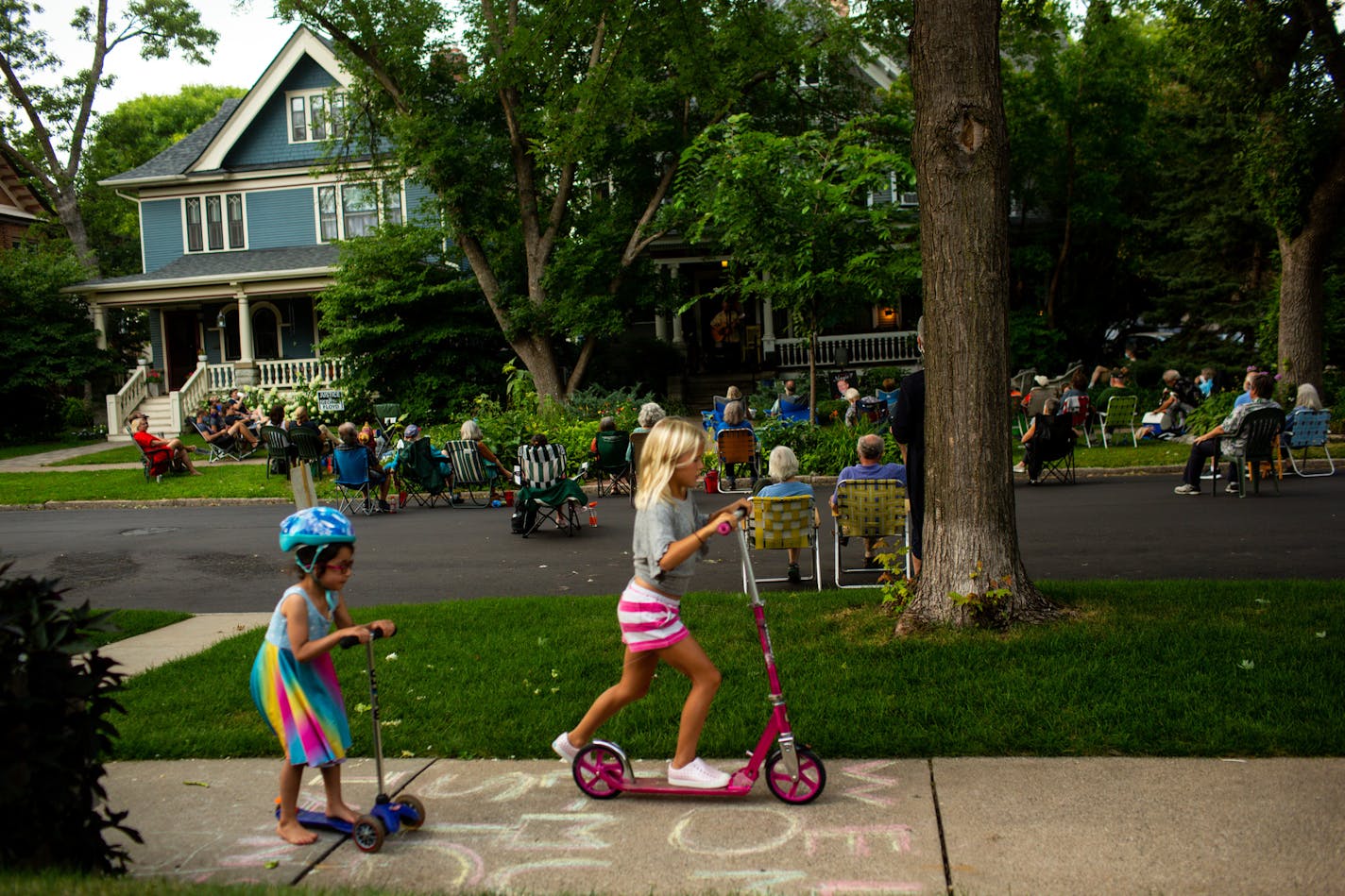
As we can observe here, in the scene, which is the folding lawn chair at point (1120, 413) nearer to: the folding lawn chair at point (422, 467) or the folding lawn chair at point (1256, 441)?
the folding lawn chair at point (1256, 441)

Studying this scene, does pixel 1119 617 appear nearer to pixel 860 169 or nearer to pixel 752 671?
pixel 752 671

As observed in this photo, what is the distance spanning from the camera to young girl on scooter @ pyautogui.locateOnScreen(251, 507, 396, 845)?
4.29 meters

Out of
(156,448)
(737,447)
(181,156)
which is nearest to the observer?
(737,447)

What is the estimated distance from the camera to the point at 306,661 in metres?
4.33

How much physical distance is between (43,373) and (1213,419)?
1137 inches

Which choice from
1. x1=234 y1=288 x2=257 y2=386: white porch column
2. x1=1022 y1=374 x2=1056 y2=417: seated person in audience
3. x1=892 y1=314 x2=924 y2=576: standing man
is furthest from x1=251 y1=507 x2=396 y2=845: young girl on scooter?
x1=234 y1=288 x2=257 y2=386: white porch column

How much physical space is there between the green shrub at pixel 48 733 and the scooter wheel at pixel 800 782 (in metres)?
2.51

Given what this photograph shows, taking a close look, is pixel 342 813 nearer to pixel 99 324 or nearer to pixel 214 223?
pixel 99 324

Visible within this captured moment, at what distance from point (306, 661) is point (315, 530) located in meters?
0.52

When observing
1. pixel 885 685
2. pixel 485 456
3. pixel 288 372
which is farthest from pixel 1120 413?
pixel 288 372

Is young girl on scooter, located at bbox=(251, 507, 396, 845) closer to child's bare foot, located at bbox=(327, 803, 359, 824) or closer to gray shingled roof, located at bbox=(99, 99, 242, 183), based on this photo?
child's bare foot, located at bbox=(327, 803, 359, 824)

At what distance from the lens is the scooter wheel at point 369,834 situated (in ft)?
14.3

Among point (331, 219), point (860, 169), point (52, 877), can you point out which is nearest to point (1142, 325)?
point (860, 169)

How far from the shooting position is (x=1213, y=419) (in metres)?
17.0
